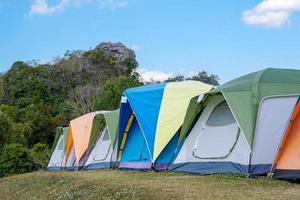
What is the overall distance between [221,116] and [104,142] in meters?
6.96

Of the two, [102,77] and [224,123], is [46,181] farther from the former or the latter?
[102,77]

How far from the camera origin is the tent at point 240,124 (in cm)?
909

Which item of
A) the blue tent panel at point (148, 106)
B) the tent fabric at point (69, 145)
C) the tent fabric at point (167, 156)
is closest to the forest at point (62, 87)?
the tent fabric at point (69, 145)

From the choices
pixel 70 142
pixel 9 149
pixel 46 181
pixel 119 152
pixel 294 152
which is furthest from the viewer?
pixel 9 149

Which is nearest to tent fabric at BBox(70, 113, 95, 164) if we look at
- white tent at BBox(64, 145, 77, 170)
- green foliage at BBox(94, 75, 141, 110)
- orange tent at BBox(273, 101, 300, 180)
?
white tent at BBox(64, 145, 77, 170)

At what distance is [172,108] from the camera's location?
12711mm

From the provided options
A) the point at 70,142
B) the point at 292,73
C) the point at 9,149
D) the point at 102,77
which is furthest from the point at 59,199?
the point at 102,77

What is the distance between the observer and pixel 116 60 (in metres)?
56.5

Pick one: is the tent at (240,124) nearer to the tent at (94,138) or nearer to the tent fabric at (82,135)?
the tent at (94,138)

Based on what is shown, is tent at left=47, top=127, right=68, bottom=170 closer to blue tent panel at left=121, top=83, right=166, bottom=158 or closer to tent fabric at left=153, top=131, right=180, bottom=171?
blue tent panel at left=121, top=83, right=166, bottom=158

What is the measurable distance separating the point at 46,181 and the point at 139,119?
3.09 metres

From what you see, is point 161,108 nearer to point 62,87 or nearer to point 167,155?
point 167,155

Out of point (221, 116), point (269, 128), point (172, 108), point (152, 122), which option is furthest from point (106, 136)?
point (269, 128)

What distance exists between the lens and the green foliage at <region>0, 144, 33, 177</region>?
23.7 m
